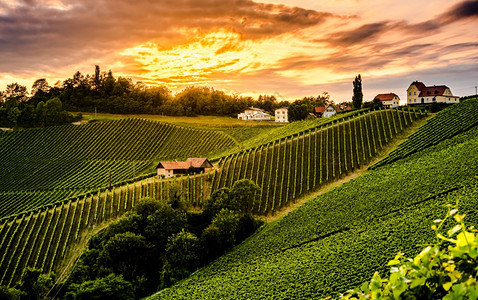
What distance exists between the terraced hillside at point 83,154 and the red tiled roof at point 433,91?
170ft

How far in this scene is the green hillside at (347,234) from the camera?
2681 cm

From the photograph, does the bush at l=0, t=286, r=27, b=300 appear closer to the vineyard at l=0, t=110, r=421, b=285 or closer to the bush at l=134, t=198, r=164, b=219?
the vineyard at l=0, t=110, r=421, b=285

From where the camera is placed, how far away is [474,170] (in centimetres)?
3778

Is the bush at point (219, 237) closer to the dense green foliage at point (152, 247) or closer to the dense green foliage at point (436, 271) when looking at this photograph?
the dense green foliage at point (152, 247)

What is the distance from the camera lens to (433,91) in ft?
320

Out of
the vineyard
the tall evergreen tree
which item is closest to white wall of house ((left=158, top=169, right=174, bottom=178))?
the vineyard

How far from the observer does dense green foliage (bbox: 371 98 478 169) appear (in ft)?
185

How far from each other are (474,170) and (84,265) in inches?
1653

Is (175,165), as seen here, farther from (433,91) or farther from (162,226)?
(433,91)

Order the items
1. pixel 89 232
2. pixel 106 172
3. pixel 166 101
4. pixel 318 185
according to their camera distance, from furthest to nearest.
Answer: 1. pixel 166 101
2. pixel 106 172
3. pixel 318 185
4. pixel 89 232

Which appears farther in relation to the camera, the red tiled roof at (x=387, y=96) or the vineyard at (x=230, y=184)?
the red tiled roof at (x=387, y=96)

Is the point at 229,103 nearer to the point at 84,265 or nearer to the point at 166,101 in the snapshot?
the point at 166,101

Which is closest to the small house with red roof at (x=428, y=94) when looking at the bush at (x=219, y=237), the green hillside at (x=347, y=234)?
the green hillside at (x=347, y=234)

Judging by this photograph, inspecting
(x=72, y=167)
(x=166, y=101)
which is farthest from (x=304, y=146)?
(x=166, y=101)
